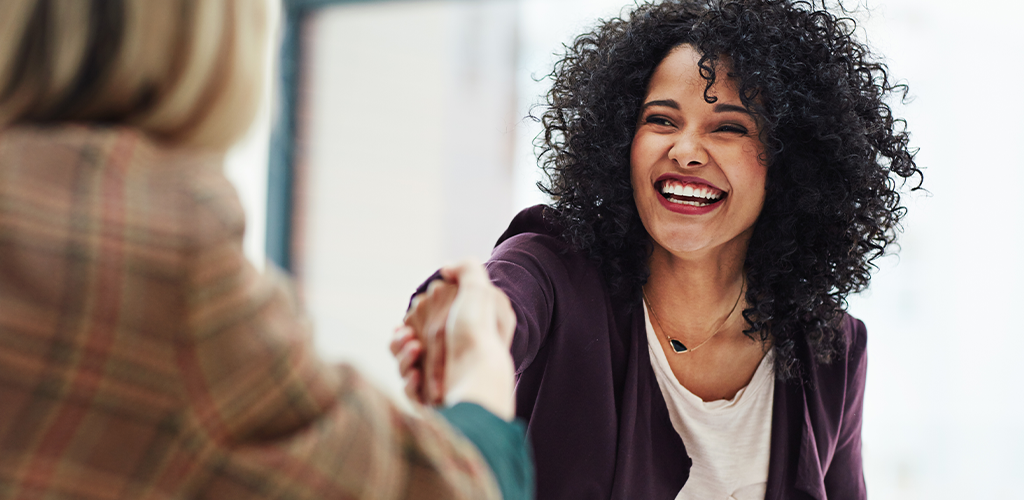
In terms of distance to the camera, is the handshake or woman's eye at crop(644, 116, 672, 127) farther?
woman's eye at crop(644, 116, 672, 127)

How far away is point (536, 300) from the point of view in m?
1.31

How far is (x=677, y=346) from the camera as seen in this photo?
1.53 m

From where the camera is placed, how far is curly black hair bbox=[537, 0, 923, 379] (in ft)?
4.82

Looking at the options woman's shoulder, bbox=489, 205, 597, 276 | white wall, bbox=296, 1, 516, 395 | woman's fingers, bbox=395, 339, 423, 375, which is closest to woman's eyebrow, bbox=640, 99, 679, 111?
woman's shoulder, bbox=489, 205, 597, 276

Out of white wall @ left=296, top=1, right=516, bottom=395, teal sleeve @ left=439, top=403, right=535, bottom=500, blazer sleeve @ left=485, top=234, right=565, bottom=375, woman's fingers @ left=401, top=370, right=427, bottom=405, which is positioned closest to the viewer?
teal sleeve @ left=439, top=403, right=535, bottom=500

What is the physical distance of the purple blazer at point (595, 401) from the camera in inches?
53.5

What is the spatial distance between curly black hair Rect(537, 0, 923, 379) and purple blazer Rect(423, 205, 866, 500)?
0.07 meters

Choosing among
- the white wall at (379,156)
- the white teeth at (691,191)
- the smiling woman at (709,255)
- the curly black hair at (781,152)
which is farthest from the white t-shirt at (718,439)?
the white wall at (379,156)

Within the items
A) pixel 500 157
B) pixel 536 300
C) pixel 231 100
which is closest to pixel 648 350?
pixel 536 300

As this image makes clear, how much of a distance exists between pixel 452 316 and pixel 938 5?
2.33m

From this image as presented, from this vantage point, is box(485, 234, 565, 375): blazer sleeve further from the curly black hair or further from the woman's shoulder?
the curly black hair

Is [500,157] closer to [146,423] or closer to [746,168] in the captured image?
[746,168]

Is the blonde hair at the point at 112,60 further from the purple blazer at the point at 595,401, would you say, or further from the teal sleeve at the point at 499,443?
the purple blazer at the point at 595,401

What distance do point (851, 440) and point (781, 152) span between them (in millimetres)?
594
